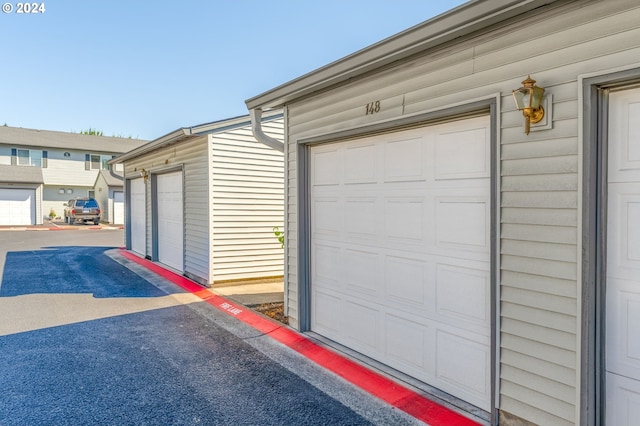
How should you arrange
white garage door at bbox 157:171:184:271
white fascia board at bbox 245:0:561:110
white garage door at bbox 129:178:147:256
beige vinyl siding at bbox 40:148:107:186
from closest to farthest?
white fascia board at bbox 245:0:561:110
white garage door at bbox 157:171:184:271
white garage door at bbox 129:178:147:256
beige vinyl siding at bbox 40:148:107:186

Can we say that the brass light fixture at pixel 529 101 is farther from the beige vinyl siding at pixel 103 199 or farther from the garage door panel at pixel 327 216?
the beige vinyl siding at pixel 103 199

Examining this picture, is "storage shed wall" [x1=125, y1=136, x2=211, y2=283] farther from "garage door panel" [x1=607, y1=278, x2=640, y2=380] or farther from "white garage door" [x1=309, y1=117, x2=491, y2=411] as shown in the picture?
"garage door panel" [x1=607, y1=278, x2=640, y2=380]

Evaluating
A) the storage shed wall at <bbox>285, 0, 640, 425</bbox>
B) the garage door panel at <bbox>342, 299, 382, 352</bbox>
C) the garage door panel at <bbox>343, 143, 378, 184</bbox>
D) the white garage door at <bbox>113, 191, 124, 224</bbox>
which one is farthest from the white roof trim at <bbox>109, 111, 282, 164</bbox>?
the white garage door at <bbox>113, 191, 124, 224</bbox>

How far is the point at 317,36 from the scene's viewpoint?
921cm

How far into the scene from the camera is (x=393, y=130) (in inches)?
151

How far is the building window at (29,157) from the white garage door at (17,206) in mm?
4226

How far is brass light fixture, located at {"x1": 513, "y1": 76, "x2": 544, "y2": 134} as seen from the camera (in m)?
2.54

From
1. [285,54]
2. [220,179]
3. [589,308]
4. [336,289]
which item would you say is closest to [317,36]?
[285,54]

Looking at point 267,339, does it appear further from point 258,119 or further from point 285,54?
point 285,54

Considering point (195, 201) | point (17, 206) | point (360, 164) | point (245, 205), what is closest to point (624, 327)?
point (360, 164)

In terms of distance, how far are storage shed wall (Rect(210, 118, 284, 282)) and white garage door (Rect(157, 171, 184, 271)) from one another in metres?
1.59

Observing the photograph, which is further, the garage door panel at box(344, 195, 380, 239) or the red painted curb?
the garage door panel at box(344, 195, 380, 239)

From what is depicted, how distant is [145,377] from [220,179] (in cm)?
448

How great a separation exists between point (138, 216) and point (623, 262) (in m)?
12.2
